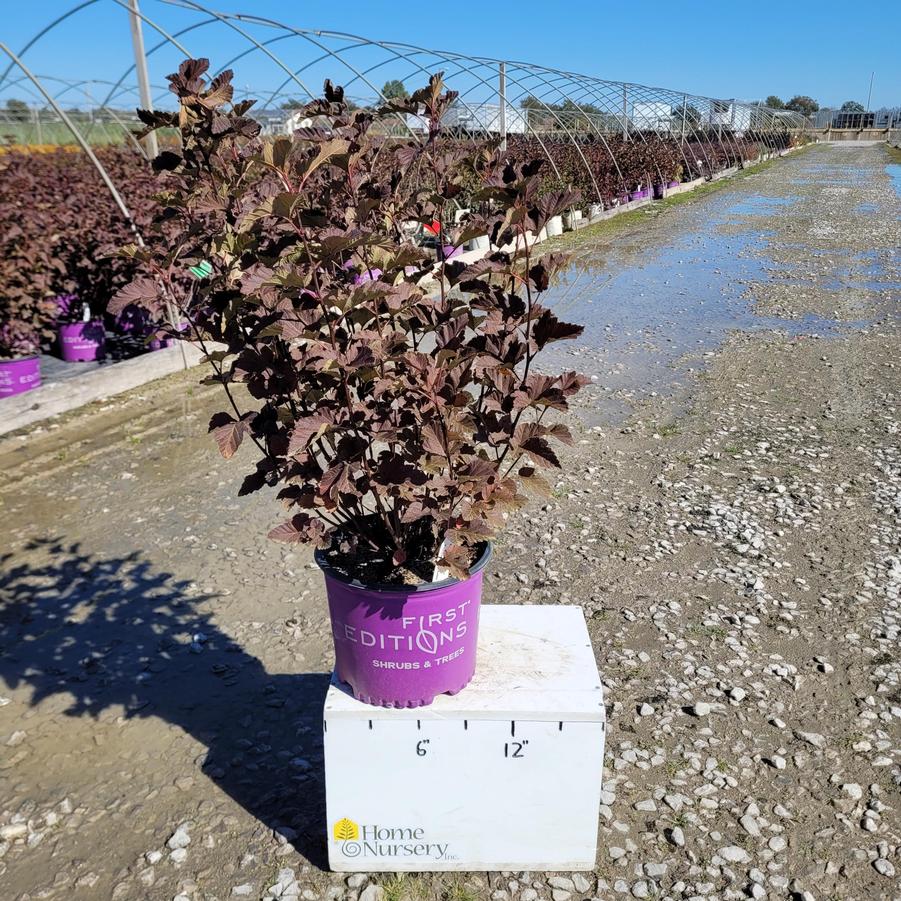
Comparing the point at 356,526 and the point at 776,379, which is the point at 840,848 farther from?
the point at 776,379

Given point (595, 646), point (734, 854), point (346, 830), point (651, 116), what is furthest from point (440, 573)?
point (651, 116)

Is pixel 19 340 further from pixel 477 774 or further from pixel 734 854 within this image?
pixel 734 854

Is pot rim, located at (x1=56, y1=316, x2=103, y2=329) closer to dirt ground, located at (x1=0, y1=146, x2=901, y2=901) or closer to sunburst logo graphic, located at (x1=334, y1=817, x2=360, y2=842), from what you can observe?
dirt ground, located at (x1=0, y1=146, x2=901, y2=901)

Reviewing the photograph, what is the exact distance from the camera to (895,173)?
2856 cm

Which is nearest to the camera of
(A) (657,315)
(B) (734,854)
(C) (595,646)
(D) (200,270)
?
(B) (734,854)

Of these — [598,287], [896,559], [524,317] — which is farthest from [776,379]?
[524,317]

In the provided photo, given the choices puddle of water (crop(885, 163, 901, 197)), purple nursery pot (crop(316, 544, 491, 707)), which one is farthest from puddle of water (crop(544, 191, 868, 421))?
puddle of water (crop(885, 163, 901, 197))

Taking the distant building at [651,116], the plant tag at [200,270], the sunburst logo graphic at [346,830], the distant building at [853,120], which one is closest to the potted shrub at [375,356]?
the plant tag at [200,270]

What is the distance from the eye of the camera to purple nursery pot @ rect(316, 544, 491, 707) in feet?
6.44

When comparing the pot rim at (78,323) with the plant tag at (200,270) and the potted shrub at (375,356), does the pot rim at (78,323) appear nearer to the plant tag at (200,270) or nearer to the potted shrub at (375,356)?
the plant tag at (200,270)

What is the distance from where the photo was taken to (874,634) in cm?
312

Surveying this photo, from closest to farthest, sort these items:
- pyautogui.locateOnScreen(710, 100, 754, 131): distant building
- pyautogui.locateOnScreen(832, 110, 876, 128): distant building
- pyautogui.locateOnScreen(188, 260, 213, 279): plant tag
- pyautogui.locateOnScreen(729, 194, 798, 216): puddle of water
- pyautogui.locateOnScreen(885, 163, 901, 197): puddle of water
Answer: pyautogui.locateOnScreen(188, 260, 213, 279): plant tag → pyautogui.locateOnScreen(729, 194, 798, 216): puddle of water → pyautogui.locateOnScreen(885, 163, 901, 197): puddle of water → pyautogui.locateOnScreen(710, 100, 754, 131): distant building → pyautogui.locateOnScreen(832, 110, 876, 128): distant building

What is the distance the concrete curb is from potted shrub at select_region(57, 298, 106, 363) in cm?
13

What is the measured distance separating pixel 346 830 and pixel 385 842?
11 centimetres
